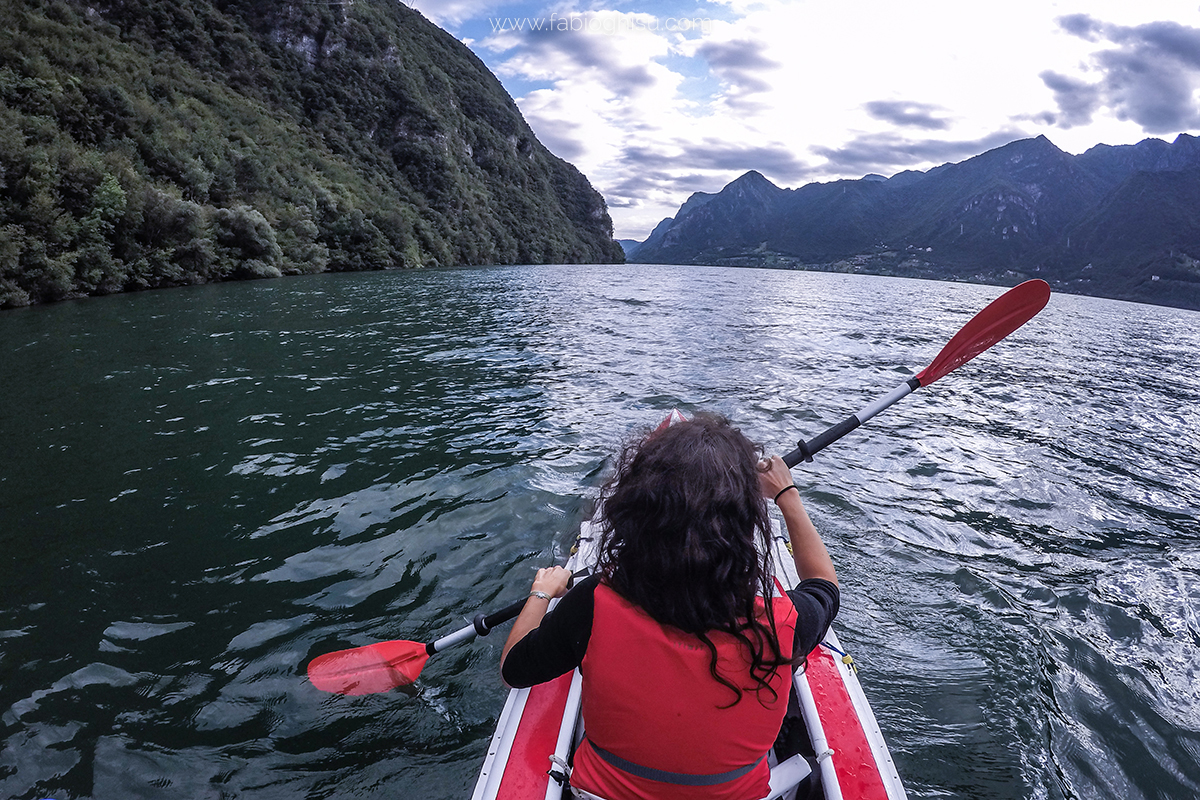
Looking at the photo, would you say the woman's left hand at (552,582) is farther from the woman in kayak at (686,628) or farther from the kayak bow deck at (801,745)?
the woman in kayak at (686,628)

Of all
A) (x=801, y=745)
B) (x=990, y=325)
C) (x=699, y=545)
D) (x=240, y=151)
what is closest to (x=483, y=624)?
(x=801, y=745)

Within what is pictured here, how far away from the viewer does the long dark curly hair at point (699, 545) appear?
1.57 m

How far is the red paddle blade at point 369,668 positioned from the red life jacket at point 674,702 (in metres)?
2.24


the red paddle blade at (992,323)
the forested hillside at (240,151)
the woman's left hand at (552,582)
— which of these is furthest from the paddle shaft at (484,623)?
the forested hillside at (240,151)

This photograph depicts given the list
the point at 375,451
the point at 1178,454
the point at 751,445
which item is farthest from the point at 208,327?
the point at 1178,454

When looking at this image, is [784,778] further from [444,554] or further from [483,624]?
[444,554]

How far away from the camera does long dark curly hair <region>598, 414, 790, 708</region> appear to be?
1.57m

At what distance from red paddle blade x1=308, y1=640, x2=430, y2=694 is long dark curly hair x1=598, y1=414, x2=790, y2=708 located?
249 centimetres

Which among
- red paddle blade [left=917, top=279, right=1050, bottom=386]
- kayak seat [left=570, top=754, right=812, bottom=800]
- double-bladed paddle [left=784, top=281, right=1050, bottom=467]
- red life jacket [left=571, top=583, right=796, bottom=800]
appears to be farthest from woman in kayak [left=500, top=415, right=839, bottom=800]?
red paddle blade [left=917, top=279, right=1050, bottom=386]

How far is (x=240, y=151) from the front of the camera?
39594mm

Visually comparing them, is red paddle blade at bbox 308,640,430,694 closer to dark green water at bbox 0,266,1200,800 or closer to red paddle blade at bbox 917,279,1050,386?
dark green water at bbox 0,266,1200,800

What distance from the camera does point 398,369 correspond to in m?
11.5

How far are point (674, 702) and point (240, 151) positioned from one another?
161 ft

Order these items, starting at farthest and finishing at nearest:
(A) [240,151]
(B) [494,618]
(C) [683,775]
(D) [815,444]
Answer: (A) [240,151]
(D) [815,444]
(B) [494,618]
(C) [683,775]
